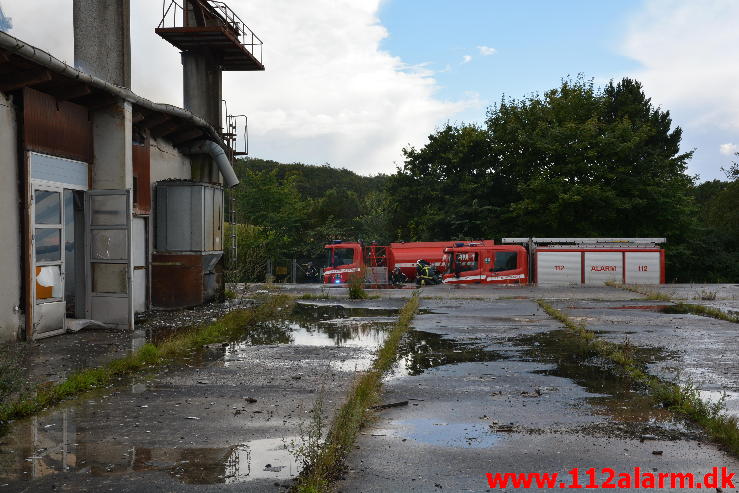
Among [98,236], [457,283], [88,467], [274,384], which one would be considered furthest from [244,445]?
[457,283]

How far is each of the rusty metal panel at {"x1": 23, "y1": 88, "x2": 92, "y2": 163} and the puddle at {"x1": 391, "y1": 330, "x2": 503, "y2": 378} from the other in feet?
22.2

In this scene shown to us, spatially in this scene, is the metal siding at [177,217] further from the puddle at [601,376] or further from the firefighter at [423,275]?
the firefighter at [423,275]

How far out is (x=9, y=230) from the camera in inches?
449

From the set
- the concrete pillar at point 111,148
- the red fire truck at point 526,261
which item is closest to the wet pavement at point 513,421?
the concrete pillar at point 111,148

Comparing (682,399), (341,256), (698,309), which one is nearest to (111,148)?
(682,399)

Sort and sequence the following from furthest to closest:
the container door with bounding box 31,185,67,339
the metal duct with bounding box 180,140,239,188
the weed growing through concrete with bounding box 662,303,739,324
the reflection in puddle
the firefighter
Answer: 1. the firefighter
2. the metal duct with bounding box 180,140,239,188
3. the weed growing through concrete with bounding box 662,303,739,324
4. the container door with bounding box 31,185,67,339
5. the reflection in puddle

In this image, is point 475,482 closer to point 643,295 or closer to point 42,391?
point 42,391

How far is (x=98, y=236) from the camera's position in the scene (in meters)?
13.7

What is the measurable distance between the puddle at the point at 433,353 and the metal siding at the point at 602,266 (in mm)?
23923

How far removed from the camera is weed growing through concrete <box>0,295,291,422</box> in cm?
697

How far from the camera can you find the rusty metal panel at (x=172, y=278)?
17.8m

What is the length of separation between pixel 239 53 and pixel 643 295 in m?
15.8

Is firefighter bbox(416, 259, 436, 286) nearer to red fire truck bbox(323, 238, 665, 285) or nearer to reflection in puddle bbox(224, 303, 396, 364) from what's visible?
A: red fire truck bbox(323, 238, 665, 285)

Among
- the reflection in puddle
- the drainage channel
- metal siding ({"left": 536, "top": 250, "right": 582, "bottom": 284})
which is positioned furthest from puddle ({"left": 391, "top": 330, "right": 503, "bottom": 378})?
metal siding ({"left": 536, "top": 250, "right": 582, "bottom": 284})
